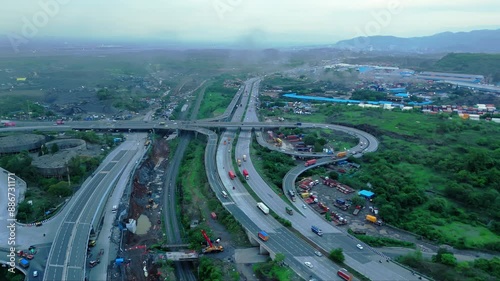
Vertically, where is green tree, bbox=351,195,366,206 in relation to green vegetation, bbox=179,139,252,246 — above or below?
above

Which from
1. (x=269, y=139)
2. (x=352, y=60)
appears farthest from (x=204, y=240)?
(x=352, y=60)

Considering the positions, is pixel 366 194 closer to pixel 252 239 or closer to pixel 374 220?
pixel 374 220

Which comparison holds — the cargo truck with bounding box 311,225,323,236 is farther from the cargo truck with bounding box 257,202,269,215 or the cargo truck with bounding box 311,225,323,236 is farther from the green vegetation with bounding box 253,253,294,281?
the green vegetation with bounding box 253,253,294,281

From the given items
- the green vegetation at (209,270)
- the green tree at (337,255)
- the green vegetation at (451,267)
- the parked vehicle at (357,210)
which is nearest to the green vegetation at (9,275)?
the green vegetation at (209,270)

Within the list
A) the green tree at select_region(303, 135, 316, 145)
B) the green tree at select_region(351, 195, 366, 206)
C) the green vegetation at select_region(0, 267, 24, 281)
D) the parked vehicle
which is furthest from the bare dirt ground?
the green tree at select_region(303, 135, 316, 145)

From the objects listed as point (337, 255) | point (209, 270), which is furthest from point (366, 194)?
point (209, 270)

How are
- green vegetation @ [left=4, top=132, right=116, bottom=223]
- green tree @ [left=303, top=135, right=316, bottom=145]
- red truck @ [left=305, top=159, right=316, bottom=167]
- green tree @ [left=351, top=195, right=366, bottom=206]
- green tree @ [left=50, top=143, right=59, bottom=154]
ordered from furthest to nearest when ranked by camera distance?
1. green tree @ [left=303, top=135, right=316, bottom=145]
2. green tree @ [left=50, top=143, right=59, bottom=154]
3. red truck @ [left=305, top=159, right=316, bottom=167]
4. green tree @ [left=351, top=195, right=366, bottom=206]
5. green vegetation @ [left=4, top=132, right=116, bottom=223]

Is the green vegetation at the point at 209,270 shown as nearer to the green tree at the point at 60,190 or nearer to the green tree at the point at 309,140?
the green tree at the point at 60,190

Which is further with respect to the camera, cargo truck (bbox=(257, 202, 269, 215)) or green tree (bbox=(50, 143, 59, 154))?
green tree (bbox=(50, 143, 59, 154))
